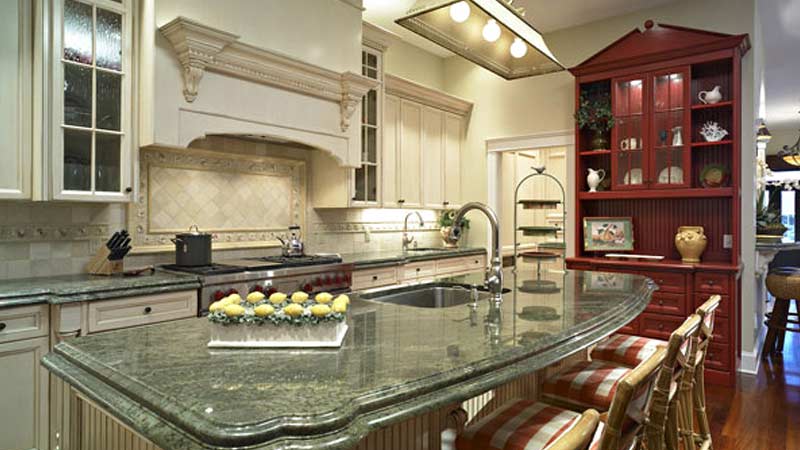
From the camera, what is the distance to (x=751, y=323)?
4.12 metres

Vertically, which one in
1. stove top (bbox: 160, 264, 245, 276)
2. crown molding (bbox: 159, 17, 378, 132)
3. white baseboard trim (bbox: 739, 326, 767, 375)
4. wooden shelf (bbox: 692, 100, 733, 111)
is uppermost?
crown molding (bbox: 159, 17, 378, 132)

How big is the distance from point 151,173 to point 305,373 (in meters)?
2.70

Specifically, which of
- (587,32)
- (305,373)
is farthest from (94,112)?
(587,32)

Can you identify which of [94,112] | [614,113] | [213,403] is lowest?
[213,403]

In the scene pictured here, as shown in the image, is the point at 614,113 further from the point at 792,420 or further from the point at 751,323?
the point at 792,420

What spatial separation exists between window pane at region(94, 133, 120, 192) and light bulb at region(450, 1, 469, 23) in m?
2.05

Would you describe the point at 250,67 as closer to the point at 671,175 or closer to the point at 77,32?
the point at 77,32

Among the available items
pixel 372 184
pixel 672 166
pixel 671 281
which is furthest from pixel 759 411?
pixel 372 184

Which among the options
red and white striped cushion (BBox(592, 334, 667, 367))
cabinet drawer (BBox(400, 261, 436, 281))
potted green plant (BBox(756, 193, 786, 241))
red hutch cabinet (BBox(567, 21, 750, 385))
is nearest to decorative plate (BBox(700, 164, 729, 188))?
red hutch cabinet (BBox(567, 21, 750, 385))

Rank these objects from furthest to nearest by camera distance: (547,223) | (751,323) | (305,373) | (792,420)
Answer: (547,223), (751,323), (792,420), (305,373)

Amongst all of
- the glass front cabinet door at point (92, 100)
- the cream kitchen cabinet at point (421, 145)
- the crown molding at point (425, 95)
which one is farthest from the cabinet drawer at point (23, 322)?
the crown molding at point (425, 95)

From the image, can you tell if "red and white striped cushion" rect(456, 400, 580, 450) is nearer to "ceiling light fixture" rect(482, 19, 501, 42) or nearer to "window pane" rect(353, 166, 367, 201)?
"ceiling light fixture" rect(482, 19, 501, 42)

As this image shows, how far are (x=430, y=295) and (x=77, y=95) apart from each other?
7.31ft

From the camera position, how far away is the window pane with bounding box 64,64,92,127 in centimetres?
263
